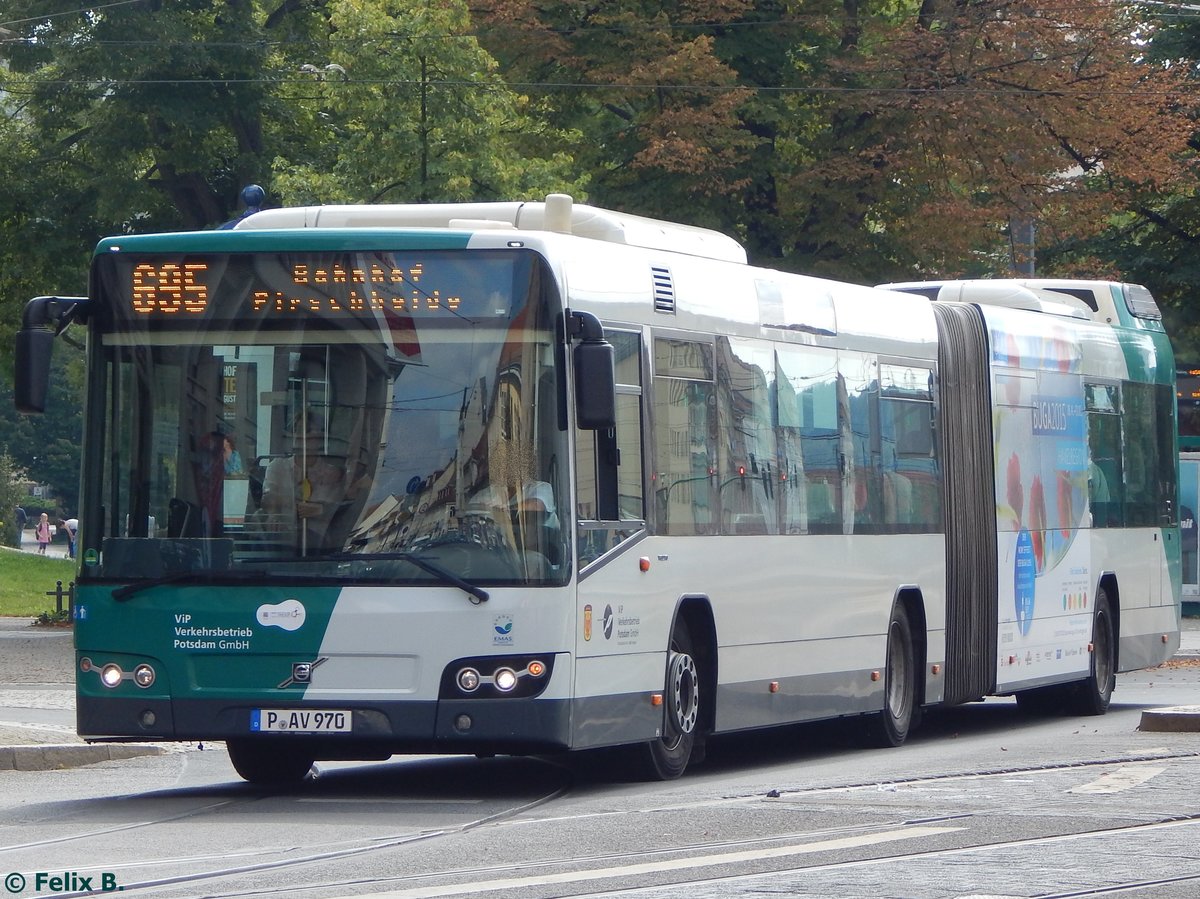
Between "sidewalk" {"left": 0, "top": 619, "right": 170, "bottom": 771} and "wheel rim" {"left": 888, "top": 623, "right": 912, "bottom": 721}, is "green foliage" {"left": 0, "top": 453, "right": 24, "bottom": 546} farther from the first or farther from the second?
"wheel rim" {"left": 888, "top": 623, "right": 912, "bottom": 721}

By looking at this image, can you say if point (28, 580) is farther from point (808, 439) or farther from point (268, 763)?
point (268, 763)

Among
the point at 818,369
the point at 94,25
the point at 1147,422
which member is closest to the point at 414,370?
the point at 818,369

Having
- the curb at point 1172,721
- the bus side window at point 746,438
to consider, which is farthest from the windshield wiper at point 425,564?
the curb at point 1172,721

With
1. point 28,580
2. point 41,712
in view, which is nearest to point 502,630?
point 41,712

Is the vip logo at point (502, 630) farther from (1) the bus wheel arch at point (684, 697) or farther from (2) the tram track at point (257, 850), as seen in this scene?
(1) the bus wheel arch at point (684, 697)

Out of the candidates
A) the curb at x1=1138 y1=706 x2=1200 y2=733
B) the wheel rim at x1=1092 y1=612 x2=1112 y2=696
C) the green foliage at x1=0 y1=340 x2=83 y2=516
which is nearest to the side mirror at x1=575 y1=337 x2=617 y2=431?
the curb at x1=1138 y1=706 x2=1200 y2=733

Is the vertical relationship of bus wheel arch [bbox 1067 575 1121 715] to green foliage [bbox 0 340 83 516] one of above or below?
below

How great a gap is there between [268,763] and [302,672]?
1.83 m

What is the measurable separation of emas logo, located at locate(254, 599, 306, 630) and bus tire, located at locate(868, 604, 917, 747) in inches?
213

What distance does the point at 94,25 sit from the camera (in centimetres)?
3148

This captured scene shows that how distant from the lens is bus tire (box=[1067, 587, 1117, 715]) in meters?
19.6

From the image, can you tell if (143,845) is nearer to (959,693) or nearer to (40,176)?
(959,693)

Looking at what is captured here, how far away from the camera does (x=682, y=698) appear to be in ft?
42.8

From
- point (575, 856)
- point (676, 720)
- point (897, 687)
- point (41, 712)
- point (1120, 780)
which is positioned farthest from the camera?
point (41, 712)
